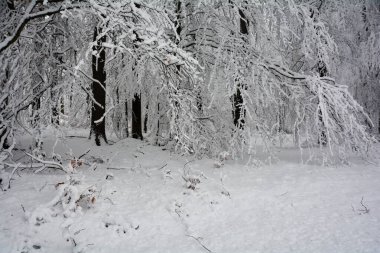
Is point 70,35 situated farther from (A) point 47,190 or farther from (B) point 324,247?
(B) point 324,247

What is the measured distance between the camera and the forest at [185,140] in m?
4.78

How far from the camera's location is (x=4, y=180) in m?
6.35

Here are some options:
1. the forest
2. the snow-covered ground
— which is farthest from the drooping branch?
the snow-covered ground

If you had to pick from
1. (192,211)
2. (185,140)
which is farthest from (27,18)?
(192,211)

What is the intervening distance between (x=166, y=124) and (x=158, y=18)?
699 centimetres

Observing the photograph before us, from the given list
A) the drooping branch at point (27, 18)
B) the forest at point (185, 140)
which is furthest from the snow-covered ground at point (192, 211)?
the drooping branch at point (27, 18)

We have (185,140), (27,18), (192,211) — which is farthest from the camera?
(185,140)

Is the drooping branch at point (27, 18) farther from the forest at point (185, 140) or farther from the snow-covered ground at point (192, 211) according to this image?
the snow-covered ground at point (192, 211)

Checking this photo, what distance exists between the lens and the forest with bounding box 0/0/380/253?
4777mm

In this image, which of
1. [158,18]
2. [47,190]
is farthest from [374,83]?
[47,190]

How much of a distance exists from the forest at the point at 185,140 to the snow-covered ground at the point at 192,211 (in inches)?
1.1

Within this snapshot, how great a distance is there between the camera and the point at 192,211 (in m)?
5.85

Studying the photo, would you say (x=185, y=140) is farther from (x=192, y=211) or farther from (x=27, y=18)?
(x=27, y=18)

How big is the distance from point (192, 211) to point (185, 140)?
1.27 metres
